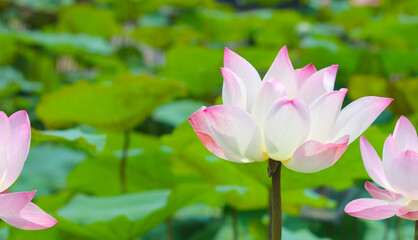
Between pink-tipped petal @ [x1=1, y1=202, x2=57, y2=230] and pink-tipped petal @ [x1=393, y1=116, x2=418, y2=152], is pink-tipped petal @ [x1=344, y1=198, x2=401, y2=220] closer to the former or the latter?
pink-tipped petal @ [x1=393, y1=116, x2=418, y2=152]

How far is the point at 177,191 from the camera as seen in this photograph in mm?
671

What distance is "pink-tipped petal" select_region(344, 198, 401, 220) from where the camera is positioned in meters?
0.34

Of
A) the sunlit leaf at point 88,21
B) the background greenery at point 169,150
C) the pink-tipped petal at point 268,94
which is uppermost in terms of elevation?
the sunlit leaf at point 88,21

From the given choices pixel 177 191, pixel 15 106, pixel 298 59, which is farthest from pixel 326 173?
pixel 15 106

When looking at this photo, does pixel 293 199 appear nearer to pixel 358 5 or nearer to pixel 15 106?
pixel 15 106

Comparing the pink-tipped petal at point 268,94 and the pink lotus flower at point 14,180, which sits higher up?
the pink-tipped petal at point 268,94

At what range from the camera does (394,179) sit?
0.35 m

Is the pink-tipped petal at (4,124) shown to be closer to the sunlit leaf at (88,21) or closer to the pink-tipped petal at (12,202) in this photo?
the pink-tipped petal at (12,202)

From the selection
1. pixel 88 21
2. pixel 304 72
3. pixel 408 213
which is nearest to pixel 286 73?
pixel 304 72

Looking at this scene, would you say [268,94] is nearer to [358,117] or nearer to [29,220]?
[358,117]

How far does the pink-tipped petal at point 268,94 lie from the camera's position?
38 centimetres

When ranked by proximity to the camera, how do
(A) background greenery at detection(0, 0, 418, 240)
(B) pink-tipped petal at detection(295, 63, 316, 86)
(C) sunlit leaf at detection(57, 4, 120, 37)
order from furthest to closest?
Answer: (C) sunlit leaf at detection(57, 4, 120, 37) < (A) background greenery at detection(0, 0, 418, 240) < (B) pink-tipped petal at detection(295, 63, 316, 86)

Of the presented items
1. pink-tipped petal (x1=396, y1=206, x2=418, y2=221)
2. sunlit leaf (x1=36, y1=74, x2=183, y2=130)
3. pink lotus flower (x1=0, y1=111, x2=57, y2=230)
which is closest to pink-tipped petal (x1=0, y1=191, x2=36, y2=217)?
pink lotus flower (x1=0, y1=111, x2=57, y2=230)

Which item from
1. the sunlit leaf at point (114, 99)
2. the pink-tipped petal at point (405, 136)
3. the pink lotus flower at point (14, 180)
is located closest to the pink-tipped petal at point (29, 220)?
the pink lotus flower at point (14, 180)
